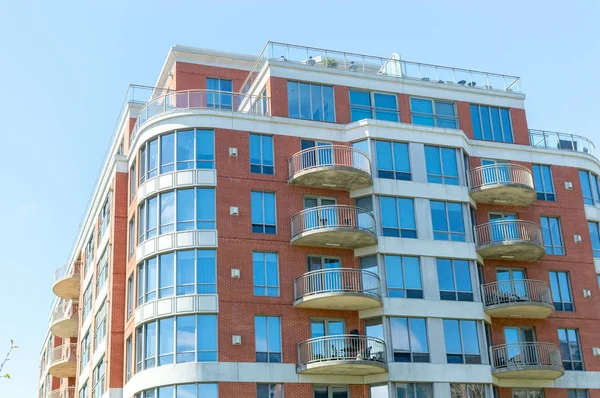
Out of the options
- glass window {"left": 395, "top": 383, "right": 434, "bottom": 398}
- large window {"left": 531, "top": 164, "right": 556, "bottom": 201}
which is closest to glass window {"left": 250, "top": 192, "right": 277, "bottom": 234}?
glass window {"left": 395, "top": 383, "right": 434, "bottom": 398}

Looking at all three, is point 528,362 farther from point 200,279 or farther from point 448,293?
point 200,279

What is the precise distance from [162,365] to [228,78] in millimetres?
18022

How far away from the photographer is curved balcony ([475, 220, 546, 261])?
42125mm

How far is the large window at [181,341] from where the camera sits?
3706 centimetres

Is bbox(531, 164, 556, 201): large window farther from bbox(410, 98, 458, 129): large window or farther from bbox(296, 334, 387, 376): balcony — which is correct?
bbox(296, 334, 387, 376): balcony

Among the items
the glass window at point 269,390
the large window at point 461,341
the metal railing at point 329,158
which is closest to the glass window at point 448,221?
the metal railing at point 329,158

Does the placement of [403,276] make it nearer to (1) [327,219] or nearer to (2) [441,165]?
(1) [327,219]

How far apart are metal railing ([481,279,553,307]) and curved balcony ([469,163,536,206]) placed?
170 inches

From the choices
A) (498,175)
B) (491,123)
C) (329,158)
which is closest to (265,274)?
(329,158)

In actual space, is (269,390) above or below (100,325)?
below

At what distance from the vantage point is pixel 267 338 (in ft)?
125

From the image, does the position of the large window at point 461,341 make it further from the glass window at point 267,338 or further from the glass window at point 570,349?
the glass window at point 267,338

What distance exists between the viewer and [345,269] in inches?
1523

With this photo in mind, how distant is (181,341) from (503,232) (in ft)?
53.5
